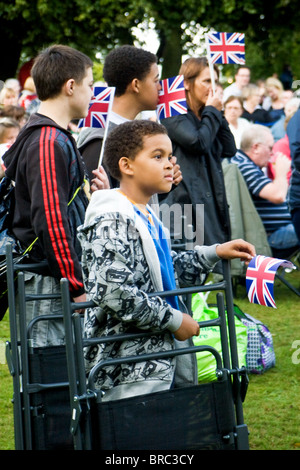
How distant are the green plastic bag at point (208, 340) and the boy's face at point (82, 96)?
1.95m

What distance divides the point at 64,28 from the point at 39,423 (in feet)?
59.2

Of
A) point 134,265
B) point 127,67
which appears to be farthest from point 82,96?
point 134,265

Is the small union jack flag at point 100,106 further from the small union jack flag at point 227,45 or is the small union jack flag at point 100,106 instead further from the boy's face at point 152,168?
the small union jack flag at point 227,45

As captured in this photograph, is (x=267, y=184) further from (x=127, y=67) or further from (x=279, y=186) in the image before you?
(x=127, y=67)

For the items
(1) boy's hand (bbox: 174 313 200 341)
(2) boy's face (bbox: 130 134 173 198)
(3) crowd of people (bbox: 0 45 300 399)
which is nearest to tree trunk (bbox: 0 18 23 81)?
(3) crowd of people (bbox: 0 45 300 399)

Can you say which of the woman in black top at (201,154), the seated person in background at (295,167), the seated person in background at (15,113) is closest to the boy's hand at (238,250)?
the woman in black top at (201,154)

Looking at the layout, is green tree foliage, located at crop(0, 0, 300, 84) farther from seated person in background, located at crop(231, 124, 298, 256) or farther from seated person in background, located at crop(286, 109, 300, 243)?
seated person in background, located at crop(286, 109, 300, 243)

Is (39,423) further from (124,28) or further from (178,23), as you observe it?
(124,28)

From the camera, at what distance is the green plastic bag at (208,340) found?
218 inches

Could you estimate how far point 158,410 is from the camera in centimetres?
290

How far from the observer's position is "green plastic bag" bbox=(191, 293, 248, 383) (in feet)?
18.2

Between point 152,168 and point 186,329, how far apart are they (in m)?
0.63

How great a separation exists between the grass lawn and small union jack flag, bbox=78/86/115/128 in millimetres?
1694

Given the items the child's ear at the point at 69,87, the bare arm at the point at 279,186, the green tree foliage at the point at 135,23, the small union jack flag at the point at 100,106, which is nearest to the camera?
the child's ear at the point at 69,87
